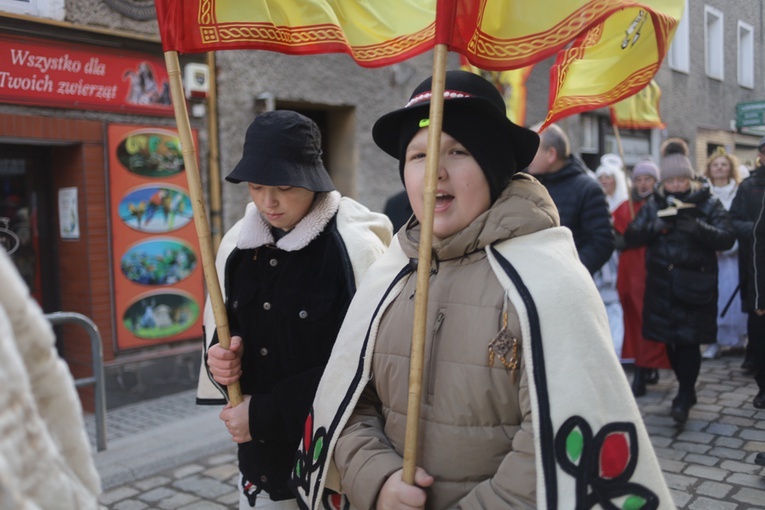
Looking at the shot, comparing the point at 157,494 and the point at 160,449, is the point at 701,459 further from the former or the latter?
the point at 160,449

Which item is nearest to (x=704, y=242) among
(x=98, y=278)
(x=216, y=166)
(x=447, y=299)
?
(x=447, y=299)

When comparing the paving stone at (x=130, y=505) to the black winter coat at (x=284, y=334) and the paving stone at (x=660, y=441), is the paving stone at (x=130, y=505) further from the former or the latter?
the paving stone at (x=660, y=441)

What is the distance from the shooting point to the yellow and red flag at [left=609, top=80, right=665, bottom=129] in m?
6.25

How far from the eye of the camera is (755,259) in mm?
5047

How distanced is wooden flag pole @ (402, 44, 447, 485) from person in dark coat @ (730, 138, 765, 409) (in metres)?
4.32

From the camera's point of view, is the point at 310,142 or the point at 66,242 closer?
the point at 310,142

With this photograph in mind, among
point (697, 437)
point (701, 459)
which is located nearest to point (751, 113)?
point (697, 437)

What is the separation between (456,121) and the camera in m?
1.64

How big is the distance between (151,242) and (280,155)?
4403 mm

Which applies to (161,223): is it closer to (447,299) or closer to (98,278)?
(98,278)

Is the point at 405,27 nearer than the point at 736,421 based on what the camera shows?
Yes

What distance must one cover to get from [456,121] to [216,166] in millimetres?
5459

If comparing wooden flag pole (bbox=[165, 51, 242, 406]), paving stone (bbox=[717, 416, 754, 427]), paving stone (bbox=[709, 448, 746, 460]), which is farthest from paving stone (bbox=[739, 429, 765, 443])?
wooden flag pole (bbox=[165, 51, 242, 406])

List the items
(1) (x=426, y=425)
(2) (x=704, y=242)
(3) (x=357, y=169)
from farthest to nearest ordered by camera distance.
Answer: (3) (x=357, y=169), (2) (x=704, y=242), (1) (x=426, y=425)
